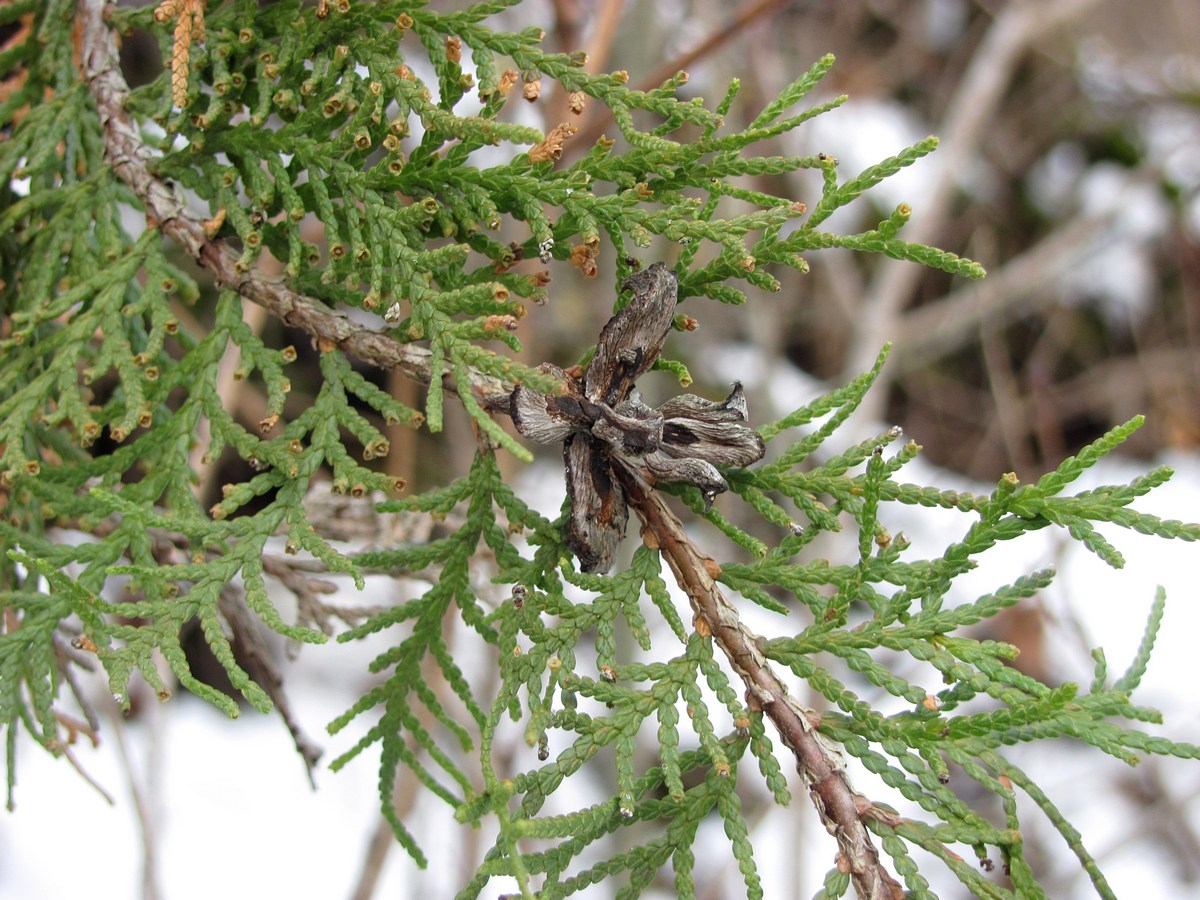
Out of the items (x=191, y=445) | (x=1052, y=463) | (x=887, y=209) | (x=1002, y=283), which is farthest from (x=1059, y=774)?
(x=191, y=445)

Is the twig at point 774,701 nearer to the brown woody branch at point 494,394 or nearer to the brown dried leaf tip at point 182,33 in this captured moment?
the brown woody branch at point 494,394

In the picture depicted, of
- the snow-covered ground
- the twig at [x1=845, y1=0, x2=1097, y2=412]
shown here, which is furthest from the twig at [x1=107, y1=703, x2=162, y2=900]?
the twig at [x1=845, y1=0, x2=1097, y2=412]

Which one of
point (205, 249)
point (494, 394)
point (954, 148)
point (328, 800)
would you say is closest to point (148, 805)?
point (328, 800)

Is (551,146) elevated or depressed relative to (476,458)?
elevated

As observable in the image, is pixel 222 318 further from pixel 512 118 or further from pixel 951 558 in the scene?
pixel 512 118

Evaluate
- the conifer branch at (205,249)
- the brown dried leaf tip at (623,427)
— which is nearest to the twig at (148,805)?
the conifer branch at (205,249)

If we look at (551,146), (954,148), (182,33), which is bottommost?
(551,146)

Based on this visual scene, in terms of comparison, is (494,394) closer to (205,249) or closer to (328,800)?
(205,249)
